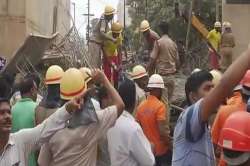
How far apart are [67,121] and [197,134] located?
3.96ft

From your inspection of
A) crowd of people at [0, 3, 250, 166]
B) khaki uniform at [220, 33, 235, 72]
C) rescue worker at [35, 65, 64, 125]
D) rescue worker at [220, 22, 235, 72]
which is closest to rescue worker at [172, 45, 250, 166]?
crowd of people at [0, 3, 250, 166]

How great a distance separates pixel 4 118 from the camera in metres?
4.95

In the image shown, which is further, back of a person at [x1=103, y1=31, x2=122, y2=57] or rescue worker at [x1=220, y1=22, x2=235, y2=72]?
back of a person at [x1=103, y1=31, x2=122, y2=57]

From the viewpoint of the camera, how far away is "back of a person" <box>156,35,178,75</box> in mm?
12828

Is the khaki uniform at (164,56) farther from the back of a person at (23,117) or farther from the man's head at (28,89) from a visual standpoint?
the back of a person at (23,117)

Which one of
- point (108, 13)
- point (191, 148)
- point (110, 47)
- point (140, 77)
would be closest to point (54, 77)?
point (191, 148)

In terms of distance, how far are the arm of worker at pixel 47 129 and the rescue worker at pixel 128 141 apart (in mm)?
847

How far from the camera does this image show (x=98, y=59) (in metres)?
14.6

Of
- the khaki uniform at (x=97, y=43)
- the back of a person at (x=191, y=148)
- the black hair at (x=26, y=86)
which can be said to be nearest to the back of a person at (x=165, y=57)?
the khaki uniform at (x=97, y=43)

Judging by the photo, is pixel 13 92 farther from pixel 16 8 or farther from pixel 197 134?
pixel 16 8

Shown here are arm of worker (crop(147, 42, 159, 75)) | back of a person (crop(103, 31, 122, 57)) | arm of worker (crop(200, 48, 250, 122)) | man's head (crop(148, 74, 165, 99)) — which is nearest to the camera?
arm of worker (crop(200, 48, 250, 122))

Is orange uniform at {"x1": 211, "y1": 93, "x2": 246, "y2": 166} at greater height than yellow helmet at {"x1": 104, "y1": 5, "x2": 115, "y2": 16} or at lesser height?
lesser

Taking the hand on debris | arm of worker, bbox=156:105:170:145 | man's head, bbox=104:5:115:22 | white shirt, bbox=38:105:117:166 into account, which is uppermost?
man's head, bbox=104:5:115:22

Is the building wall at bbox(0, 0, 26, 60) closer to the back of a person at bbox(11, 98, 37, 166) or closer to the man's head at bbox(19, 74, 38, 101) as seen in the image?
the man's head at bbox(19, 74, 38, 101)
